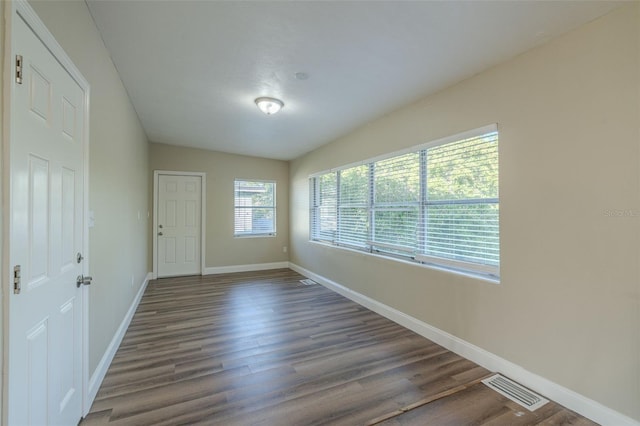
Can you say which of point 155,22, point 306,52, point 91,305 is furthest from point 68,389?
point 306,52

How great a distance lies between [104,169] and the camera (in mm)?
2293

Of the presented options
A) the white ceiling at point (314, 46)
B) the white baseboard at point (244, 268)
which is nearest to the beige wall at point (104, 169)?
the white ceiling at point (314, 46)

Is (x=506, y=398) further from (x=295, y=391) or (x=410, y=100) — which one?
(x=410, y=100)

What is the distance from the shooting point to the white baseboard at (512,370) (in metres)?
1.80

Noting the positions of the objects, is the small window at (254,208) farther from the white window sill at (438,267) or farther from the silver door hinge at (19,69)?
the silver door hinge at (19,69)

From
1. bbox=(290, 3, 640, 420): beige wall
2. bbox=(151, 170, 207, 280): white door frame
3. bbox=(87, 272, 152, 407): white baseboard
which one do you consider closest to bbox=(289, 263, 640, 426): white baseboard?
bbox=(290, 3, 640, 420): beige wall

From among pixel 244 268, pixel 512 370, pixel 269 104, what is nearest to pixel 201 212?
pixel 244 268

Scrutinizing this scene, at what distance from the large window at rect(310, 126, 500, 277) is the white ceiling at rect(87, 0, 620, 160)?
65 cm

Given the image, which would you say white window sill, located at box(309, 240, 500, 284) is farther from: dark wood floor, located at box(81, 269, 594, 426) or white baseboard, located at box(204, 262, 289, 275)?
white baseboard, located at box(204, 262, 289, 275)

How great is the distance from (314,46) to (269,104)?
3.65ft

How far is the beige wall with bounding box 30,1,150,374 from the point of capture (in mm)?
1689

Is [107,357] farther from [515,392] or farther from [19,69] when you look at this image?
[515,392]

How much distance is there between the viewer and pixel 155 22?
1.99 metres

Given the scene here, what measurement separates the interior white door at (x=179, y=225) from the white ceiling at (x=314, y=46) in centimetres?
235
